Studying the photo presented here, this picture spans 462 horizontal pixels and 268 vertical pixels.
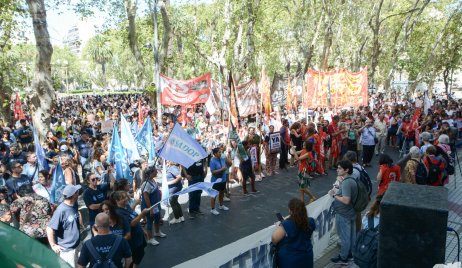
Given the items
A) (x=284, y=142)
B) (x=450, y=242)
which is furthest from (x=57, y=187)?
(x=284, y=142)

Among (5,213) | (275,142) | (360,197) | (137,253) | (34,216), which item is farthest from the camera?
(275,142)

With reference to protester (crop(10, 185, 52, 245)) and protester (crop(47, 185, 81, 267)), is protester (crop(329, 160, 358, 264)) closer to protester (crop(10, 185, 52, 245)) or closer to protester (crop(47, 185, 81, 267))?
protester (crop(47, 185, 81, 267))

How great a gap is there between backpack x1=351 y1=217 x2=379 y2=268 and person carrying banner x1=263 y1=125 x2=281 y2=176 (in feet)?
24.3

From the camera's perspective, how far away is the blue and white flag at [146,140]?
388 inches

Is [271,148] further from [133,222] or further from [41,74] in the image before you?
[133,222]

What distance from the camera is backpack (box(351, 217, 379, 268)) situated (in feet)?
14.5

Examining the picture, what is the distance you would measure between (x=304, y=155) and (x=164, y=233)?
3.58m

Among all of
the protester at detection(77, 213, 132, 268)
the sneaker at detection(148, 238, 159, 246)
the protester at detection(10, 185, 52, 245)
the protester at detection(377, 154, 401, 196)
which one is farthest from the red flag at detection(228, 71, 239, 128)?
the protester at detection(77, 213, 132, 268)

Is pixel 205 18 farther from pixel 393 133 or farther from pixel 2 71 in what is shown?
pixel 393 133

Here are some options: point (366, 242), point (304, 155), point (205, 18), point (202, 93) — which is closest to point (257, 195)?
point (304, 155)

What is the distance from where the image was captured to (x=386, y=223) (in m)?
3.11

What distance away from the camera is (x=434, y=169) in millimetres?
7500

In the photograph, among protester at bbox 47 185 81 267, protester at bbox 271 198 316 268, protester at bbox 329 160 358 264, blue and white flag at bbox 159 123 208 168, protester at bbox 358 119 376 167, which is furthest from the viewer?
protester at bbox 358 119 376 167

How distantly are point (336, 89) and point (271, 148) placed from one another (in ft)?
24.3
